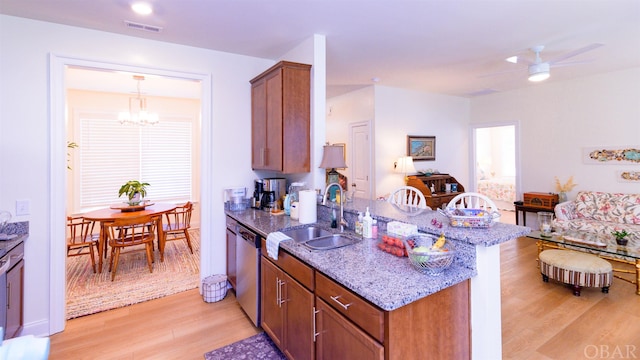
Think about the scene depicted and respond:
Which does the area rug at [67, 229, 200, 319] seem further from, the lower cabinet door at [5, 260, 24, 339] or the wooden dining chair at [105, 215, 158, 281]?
the lower cabinet door at [5, 260, 24, 339]

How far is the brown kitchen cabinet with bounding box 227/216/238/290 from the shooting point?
3.03 m

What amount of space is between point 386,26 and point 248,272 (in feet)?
8.57

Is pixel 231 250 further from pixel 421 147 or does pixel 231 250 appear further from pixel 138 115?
pixel 421 147

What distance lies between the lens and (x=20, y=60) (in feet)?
8.15

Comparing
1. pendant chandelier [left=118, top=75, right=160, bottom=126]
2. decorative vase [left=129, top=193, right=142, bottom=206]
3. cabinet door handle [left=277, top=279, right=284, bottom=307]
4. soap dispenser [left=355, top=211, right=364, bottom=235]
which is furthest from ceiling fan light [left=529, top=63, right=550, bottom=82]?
decorative vase [left=129, top=193, right=142, bottom=206]

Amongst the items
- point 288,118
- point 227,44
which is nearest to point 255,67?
point 227,44

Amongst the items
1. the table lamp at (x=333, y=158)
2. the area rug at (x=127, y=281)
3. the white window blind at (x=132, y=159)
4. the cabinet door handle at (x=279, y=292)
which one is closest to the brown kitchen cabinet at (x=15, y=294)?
the area rug at (x=127, y=281)

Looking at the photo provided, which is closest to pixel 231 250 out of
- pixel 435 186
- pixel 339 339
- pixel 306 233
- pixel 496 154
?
pixel 306 233

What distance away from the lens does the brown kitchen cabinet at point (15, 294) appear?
2.16 metres

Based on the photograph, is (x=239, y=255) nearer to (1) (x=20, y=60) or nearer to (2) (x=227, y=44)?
(2) (x=227, y=44)

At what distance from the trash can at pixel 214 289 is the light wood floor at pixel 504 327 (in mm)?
82

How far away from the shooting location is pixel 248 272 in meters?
2.60

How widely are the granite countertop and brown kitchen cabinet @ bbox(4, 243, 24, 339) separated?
208 centimetres

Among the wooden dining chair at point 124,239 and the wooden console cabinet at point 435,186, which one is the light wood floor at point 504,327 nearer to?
the wooden dining chair at point 124,239
